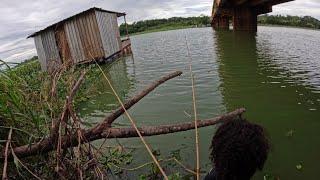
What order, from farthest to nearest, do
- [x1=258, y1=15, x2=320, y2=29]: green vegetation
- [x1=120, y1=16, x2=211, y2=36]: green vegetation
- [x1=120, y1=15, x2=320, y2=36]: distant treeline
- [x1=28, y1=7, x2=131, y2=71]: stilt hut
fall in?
[x1=120, y1=16, x2=211, y2=36]: green vegetation → [x1=120, y1=15, x2=320, y2=36]: distant treeline → [x1=258, y1=15, x2=320, y2=29]: green vegetation → [x1=28, y1=7, x2=131, y2=71]: stilt hut

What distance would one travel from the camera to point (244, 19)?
2644 cm

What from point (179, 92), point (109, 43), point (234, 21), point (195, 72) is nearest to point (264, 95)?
point (179, 92)

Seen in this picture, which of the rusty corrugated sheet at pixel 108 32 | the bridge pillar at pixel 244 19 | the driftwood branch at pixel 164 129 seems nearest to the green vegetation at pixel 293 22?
the bridge pillar at pixel 244 19

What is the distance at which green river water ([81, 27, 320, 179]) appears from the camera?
5.70 metres

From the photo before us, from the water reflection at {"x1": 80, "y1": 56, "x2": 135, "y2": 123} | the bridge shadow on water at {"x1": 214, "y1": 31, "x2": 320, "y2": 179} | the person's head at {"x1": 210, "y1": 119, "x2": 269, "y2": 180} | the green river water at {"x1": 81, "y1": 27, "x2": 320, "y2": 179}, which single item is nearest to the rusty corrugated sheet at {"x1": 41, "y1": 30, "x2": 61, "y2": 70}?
the green river water at {"x1": 81, "y1": 27, "x2": 320, "y2": 179}

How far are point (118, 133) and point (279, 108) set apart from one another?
18.3 ft

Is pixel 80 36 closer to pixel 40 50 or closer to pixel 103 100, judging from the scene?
pixel 40 50

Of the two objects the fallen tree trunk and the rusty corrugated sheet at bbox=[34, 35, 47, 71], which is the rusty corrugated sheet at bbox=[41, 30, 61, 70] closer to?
the rusty corrugated sheet at bbox=[34, 35, 47, 71]

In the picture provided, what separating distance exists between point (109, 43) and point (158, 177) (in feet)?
55.4

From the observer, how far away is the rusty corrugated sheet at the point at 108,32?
20.0m

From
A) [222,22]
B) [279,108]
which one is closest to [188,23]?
[222,22]

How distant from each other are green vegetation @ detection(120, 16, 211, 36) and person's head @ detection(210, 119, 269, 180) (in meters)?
56.0

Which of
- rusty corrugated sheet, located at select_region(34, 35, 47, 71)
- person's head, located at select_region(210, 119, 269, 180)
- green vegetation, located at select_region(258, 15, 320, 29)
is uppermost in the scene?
person's head, located at select_region(210, 119, 269, 180)

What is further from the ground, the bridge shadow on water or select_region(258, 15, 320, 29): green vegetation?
the bridge shadow on water
